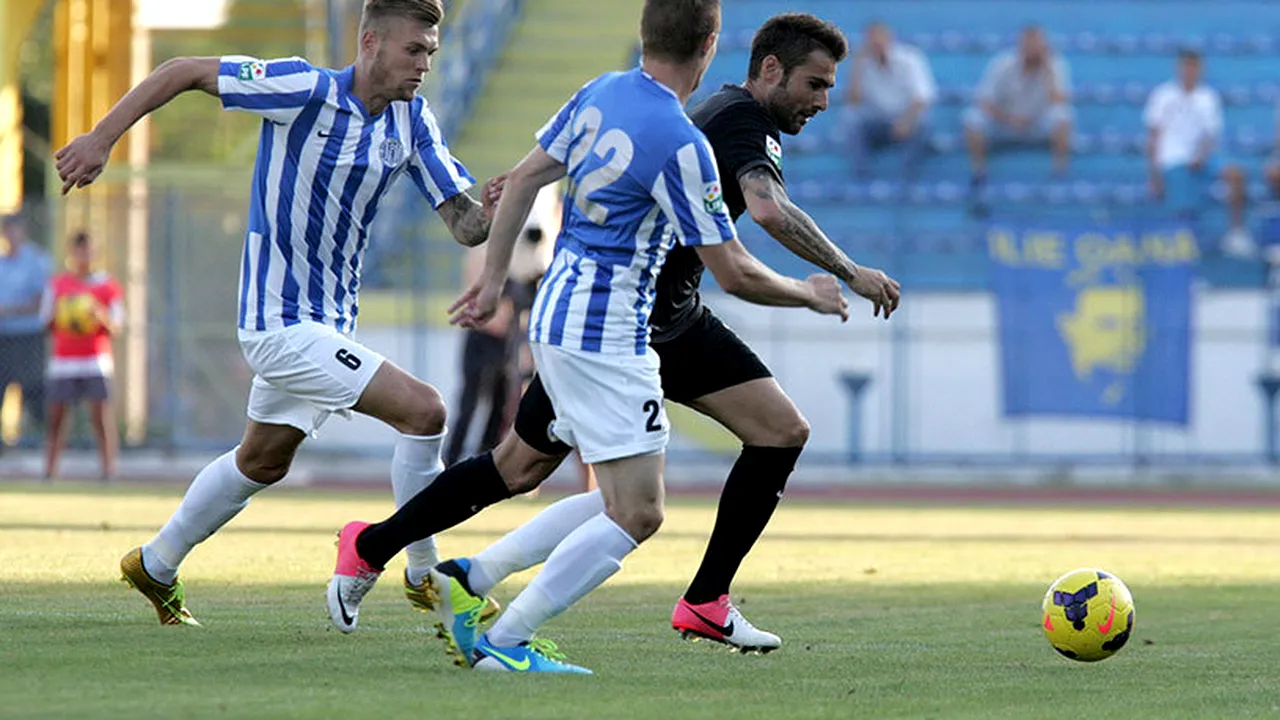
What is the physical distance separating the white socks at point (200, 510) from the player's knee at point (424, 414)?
2.00ft

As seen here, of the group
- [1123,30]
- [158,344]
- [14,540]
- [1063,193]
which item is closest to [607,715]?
[14,540]

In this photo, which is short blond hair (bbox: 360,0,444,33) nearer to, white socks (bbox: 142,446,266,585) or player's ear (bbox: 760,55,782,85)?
player's ear (bbox: 760,55,782,85)

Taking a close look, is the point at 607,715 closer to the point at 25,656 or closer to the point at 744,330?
the point at 25,656

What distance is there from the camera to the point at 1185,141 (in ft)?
74.1

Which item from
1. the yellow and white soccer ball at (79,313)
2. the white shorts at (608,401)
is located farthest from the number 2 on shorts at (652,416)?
the yellow and white soccer ball at (79,313)

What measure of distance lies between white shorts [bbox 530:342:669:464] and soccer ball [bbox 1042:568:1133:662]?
1.67 meters

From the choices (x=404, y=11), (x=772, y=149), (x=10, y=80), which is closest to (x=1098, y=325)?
(x=10, y=80)

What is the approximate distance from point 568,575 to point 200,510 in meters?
1.86

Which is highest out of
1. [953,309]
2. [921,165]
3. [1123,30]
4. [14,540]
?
[1123,30]

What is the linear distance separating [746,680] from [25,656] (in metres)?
2.17

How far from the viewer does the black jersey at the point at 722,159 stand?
7160 mm

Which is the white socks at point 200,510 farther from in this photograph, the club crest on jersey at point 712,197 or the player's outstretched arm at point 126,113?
the club crest on jersey at point 712,197

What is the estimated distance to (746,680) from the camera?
21.2 feet

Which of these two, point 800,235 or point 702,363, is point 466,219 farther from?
point 800,235
